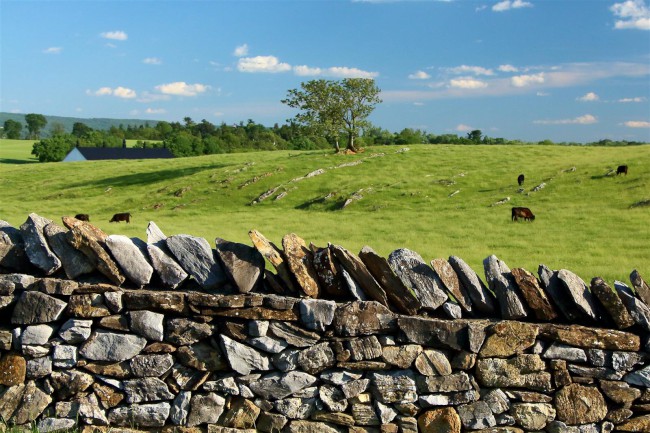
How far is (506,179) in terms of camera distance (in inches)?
1367

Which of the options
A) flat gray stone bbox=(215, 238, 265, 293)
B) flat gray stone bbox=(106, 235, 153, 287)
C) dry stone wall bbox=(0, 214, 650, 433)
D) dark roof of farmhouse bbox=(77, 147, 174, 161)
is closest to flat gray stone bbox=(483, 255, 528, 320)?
dry stone wall bbox=(0, 214, 650, 433)

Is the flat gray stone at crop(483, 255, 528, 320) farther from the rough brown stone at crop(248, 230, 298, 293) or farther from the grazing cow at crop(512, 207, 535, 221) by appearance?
the grazing cow at crop(512, 207, 535, 221)

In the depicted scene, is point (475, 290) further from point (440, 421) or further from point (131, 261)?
point (131, 261)

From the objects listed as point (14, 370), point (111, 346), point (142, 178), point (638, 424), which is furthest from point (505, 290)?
point (142, 178)

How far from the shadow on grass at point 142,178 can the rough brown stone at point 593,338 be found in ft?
145

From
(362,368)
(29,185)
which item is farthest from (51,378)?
(29,185)

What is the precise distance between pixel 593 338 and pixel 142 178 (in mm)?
47765

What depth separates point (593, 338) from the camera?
4.63 metres

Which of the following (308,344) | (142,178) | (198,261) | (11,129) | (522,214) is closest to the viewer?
(308,344)

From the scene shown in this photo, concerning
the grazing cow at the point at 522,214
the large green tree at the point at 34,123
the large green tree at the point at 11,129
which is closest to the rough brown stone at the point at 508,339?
the grazing cow at the point at 522,214

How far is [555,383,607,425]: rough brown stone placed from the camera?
4676 mm

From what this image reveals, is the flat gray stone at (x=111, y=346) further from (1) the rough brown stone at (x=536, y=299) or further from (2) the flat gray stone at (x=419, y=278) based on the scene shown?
(1) the rough brown stone at (x=536, y=299)

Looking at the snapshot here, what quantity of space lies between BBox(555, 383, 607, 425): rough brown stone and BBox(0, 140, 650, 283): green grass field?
5656 mm

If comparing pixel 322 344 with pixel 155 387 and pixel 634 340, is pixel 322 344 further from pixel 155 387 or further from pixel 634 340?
pixel 634 340
